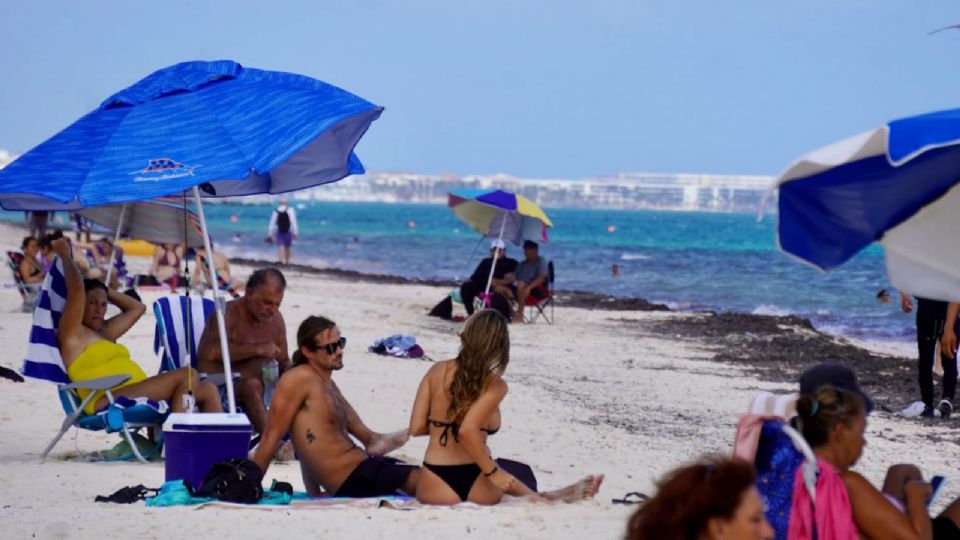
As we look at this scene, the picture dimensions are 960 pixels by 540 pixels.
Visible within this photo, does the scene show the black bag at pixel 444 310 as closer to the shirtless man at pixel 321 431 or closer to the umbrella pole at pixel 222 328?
the umbrella pole at pixel 222 328

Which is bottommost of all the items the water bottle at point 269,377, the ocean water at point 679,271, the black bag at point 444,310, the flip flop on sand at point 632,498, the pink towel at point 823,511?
the ocean water at point 679,271

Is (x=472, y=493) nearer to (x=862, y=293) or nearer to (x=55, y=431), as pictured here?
(x=55, y=431)

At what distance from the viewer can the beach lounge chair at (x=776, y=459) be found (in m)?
3.72

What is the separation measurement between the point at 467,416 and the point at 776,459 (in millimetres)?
2058

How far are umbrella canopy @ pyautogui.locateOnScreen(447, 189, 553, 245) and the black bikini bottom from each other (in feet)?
32.9

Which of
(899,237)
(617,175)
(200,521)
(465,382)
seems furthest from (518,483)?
(617,175)

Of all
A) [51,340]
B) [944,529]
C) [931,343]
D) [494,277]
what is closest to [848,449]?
[944,529]

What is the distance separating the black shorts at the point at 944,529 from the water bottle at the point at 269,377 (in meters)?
3.96

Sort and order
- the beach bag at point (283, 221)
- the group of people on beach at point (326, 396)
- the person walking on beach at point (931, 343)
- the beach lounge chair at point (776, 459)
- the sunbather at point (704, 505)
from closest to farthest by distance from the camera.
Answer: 1. the sunbather at point (704, 505)
2. the beach lounge chair at point (776, 459)
3. the group of people on beach at point (326, 396)
4. the person walking on beach at point (931, 343)
5. the beach bag at point (283, 221)

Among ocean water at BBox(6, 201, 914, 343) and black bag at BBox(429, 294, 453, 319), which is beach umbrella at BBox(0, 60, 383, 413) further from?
black bag at BBox(429, 294, 453, 319)

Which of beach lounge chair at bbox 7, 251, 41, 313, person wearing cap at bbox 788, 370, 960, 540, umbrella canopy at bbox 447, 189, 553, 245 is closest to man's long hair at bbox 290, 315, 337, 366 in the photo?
person wearing cap at bbox 788, 370, 960, 540

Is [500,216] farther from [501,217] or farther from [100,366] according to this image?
[100,366]

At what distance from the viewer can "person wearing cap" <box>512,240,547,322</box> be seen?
16000 mm

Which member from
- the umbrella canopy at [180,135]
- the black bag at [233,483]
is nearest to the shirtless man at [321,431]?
the black bag at [233,483]
